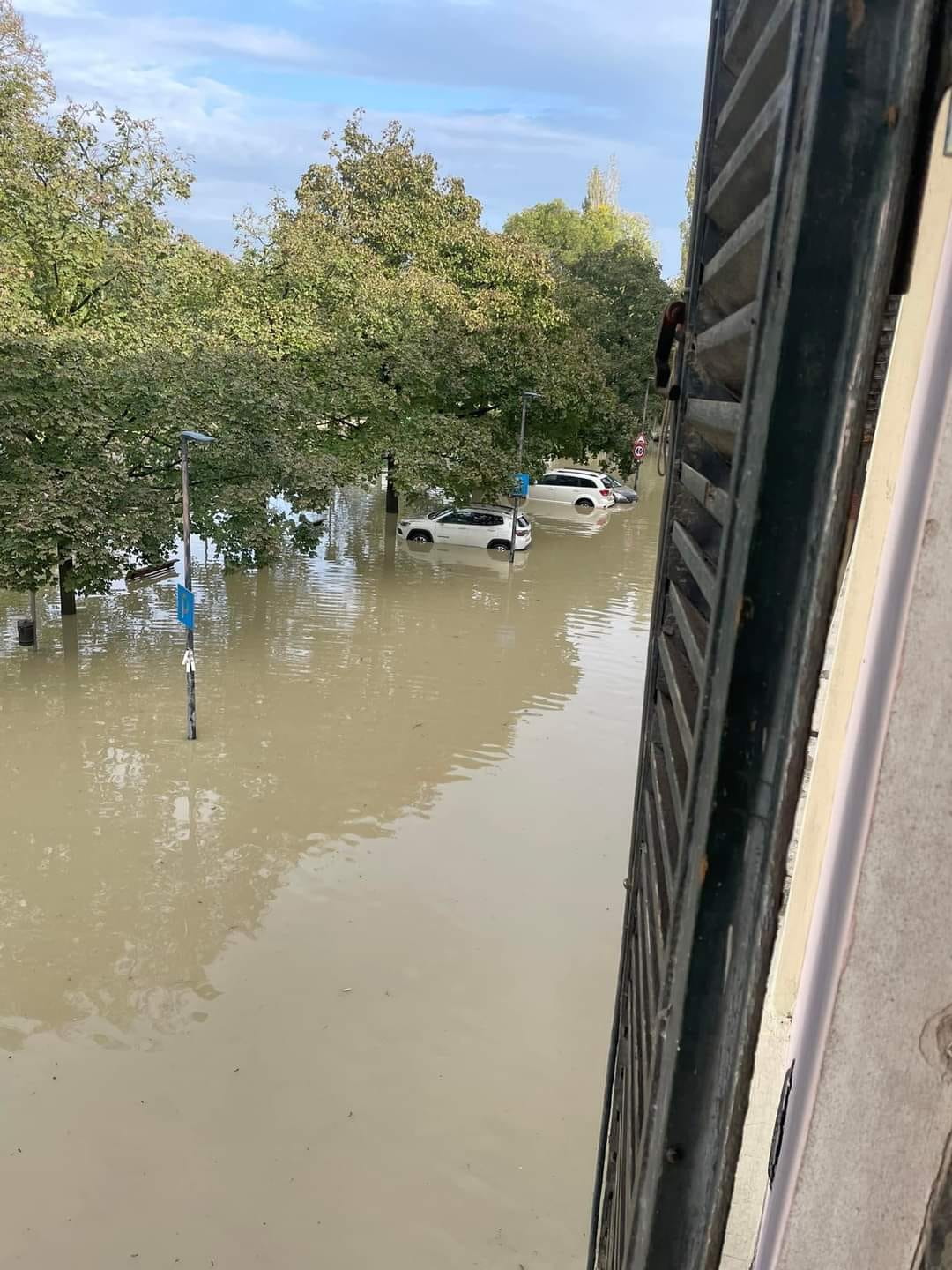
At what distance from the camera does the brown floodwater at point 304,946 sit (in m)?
6.40

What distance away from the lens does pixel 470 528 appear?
2695cm

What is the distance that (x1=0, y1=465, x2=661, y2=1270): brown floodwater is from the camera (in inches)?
252

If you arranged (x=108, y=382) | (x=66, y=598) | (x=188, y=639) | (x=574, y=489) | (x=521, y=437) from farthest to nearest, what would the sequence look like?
(x=574, y=489) < (x=521, y=437) < (x=66, y=598) < (x=108, y=382) < (x=188, y=639)

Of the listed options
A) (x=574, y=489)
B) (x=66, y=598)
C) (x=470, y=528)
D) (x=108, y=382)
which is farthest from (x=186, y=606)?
(x=574, y=489)

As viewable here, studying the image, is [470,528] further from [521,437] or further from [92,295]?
[92,295]

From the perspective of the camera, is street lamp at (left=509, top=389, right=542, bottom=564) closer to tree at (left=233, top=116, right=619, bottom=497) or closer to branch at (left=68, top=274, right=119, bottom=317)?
tree at (left=233, top=116, right=619, bottom=497)

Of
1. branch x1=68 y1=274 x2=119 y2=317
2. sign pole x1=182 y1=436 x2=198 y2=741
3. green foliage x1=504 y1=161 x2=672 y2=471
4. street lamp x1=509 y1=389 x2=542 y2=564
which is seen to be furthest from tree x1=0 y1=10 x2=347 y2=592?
green foliage x1=504 y1=161 x2=672 y2=471

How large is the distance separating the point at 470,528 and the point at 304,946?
62.0 feet

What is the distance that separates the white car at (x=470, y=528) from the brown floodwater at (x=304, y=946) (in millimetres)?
9095

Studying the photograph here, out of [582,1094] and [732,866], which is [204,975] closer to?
[582,1094]

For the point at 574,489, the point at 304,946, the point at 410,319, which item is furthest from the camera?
the point at 574,489

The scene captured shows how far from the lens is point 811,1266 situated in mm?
1028

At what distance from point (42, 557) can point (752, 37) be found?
1418cm

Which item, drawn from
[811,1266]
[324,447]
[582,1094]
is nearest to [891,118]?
[811,1266]
